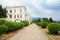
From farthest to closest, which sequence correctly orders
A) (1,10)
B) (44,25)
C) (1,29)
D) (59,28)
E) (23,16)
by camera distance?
(23,16), (1,10), (44,25), (59,28), (1,29)

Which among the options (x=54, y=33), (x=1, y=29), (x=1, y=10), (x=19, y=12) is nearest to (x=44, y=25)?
(x=54, y=33)

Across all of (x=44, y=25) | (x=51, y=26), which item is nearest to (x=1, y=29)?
(x=51, y=26)

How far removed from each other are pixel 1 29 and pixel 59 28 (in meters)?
8.16

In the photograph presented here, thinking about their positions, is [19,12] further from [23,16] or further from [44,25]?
[44,25]

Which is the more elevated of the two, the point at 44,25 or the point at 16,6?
the point at 16,6

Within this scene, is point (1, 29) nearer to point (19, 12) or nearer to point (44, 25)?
point (44, 25)

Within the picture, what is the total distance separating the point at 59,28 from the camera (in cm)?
1945

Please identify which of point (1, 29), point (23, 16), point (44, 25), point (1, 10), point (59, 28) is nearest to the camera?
point (1, 29)

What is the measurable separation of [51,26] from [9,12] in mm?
57562

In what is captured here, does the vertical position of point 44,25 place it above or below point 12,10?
below

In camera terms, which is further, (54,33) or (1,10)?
(1,10)

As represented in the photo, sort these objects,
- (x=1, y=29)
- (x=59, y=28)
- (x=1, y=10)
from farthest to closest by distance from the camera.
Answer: (x=1, y=10)
(x=59, y=28)
(x=1, y=29)

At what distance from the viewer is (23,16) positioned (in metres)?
71.9

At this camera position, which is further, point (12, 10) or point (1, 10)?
point (12, 10)
